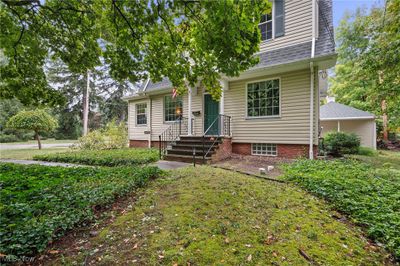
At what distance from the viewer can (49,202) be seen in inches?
120

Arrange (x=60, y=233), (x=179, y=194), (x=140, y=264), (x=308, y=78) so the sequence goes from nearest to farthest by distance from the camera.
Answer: (x=140, y=264) → (x=60, y=233) → (x=179, y=194) → (x=308, y=78)

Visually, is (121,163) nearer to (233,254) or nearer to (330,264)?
(233,254)

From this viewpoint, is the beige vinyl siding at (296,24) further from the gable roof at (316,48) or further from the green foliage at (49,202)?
the green foliage at (49,202)

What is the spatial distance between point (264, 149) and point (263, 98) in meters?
2.14

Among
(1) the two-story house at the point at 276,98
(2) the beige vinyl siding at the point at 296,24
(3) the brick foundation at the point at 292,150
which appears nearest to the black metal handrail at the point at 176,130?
(1) the two-story house at the point at 276,98

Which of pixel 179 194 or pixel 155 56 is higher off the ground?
pixel 155 56

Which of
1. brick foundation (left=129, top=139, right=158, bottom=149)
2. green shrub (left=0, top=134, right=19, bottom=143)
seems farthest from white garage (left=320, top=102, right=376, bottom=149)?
green shrub (left=0, top=134, right=19, bottom=143)

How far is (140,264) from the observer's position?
6.48 ft

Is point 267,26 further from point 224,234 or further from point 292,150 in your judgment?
point 224,234

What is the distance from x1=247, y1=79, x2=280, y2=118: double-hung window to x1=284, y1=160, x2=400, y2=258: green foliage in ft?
9.78

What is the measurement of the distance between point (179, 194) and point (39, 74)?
4.92 m

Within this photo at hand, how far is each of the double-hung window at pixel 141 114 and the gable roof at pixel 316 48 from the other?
16.6ft

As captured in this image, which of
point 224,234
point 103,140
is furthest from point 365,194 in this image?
point 103,140

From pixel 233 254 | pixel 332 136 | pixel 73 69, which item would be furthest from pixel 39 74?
pixel 332 136
